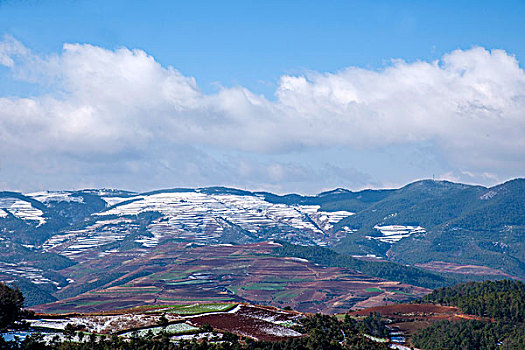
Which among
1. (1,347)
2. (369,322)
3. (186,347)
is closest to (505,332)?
(369,322)

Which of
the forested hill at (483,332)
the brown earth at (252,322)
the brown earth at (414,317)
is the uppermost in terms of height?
the brown earth at (252,322)

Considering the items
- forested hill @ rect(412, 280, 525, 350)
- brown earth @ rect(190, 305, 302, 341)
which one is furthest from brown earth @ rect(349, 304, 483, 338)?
brown earth @ rect(190, 305, 302, 341)

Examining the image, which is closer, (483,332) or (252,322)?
(252,322)

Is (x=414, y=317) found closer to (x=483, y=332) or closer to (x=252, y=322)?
(x=483, y=332)

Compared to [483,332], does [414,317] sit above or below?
above

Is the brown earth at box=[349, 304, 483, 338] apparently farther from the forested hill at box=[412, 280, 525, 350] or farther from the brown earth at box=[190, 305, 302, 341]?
the brown earth at box=[190, 305, 302, 341]

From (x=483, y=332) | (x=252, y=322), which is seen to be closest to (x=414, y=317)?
(x=483, y=332)

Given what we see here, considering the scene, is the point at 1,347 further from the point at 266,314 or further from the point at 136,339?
the point at 266,314

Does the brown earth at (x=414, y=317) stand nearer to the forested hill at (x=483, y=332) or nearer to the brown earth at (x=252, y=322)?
the forested hill at (x=483, y=332)

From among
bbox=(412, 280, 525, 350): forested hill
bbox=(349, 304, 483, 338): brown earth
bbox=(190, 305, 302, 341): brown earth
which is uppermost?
bbox=(190, 305, 302, 341): brown earth

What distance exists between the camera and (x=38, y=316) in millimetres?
115500

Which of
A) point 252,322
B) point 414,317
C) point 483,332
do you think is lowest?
point 483,332

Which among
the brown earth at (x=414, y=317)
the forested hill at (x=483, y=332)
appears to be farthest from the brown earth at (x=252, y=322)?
the brown earth at (x=414, y=317)

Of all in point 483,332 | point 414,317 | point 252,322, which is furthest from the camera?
point 414,317
